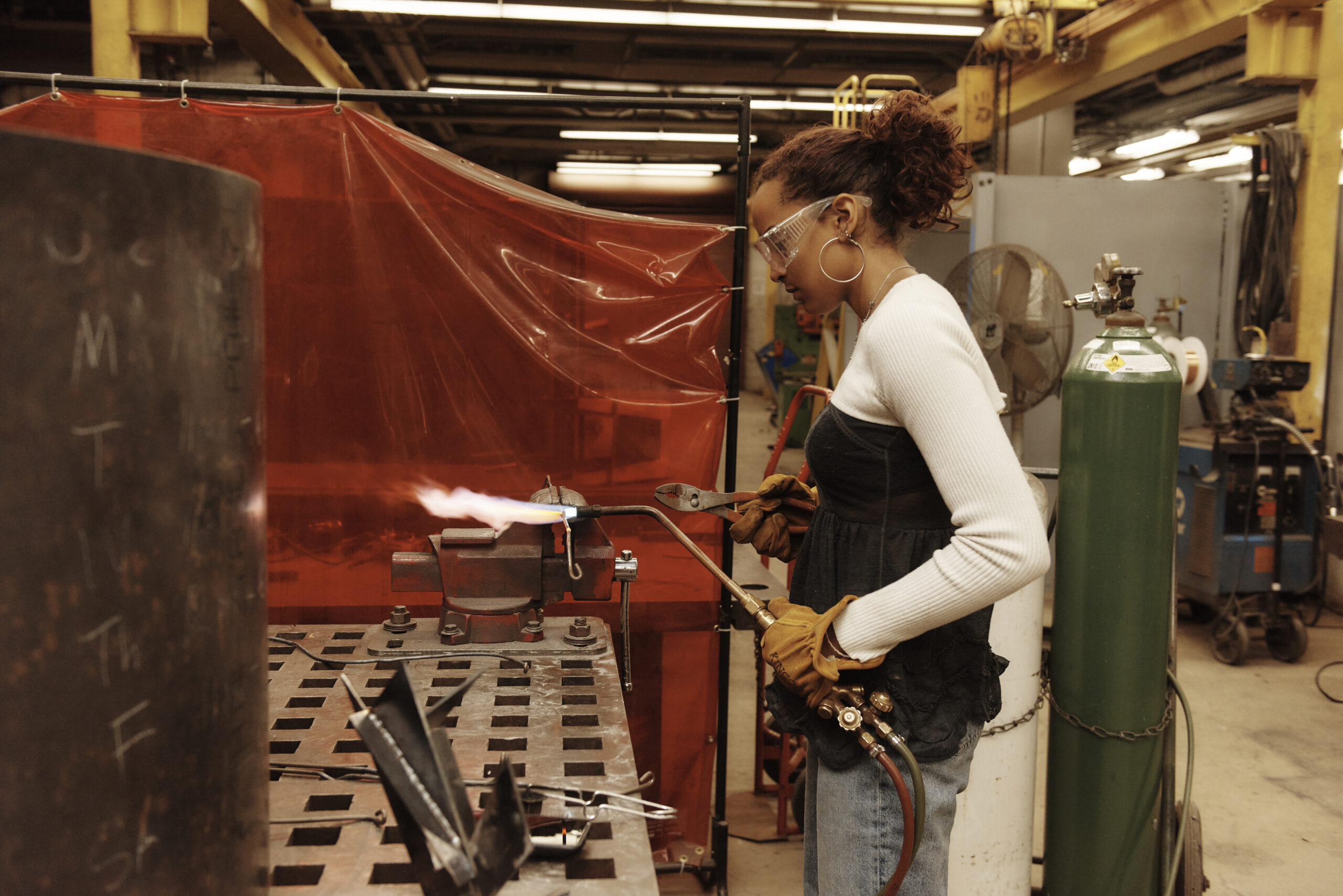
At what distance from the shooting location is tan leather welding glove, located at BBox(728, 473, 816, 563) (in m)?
1.55

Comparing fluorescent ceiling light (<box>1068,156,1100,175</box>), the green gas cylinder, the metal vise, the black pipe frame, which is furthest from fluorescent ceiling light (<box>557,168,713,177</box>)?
the metal vise

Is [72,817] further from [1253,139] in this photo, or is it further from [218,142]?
[1253,139]

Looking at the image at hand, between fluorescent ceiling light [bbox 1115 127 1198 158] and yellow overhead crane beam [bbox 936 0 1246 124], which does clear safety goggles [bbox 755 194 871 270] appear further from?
fluorescent ceiling light [bbox 1115 127 1198 158]

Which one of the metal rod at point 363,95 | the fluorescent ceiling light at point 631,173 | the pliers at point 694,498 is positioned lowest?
the pliers at point 694,498

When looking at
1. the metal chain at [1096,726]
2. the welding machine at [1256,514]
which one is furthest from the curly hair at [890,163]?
the welding machine at [1256,514]

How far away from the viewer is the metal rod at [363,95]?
1.94m

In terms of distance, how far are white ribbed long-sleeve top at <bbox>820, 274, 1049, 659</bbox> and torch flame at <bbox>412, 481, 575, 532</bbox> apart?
52 cm

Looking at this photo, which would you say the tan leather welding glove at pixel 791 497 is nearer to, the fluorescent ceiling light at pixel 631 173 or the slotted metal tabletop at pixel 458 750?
the slotted metal tabletop at pixel 458 750

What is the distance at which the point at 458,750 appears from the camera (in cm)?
118

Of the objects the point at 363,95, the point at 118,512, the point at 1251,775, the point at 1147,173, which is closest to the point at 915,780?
the point at 118,512

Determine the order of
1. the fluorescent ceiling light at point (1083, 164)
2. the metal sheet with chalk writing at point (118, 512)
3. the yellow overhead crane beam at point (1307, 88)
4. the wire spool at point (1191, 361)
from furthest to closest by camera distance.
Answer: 1. the fluorescent ceiling light at point (1083, 164)
2. the yellow overhead crane beam at point (1307, 88)
3. the wire spool at point (1191, 361)
4. the metal sheet with chalk writing at point (118, 512)

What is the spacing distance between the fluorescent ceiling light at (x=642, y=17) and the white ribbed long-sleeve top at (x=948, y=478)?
458 cm

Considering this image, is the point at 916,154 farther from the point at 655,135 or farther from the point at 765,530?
the point at 655,135

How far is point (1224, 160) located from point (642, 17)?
711cm
